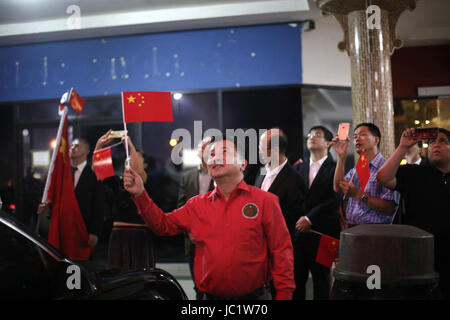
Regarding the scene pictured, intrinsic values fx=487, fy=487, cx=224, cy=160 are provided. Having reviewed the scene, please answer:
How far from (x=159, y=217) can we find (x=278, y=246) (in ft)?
1.71

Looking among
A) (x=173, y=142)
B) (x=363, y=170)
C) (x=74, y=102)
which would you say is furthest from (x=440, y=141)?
(x=173, y=142)

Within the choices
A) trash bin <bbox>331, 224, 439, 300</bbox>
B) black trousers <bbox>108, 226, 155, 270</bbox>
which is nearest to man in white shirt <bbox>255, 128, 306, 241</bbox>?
black trousers <bbox>108, 226, 155, 270</bbox>

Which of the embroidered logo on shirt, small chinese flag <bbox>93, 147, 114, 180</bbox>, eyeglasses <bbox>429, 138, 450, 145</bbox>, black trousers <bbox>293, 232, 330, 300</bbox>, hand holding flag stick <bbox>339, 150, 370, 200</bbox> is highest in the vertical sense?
eyeglasses <bbox>429, 138, 450, 145</bbox>

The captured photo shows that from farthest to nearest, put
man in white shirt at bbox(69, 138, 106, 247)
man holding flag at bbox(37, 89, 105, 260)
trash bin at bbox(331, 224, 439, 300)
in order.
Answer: man in white shirt at bbox(69, 138, 106, 247)
man holding flag at bbox(37, 89, 105, 260)
trash bin at bbox(331, 224, 439, 300)

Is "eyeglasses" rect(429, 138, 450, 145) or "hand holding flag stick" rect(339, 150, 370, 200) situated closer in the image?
"eyeglasses" rect(429, 138, 450, 145)

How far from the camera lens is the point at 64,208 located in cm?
340

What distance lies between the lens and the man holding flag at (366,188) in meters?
2.99

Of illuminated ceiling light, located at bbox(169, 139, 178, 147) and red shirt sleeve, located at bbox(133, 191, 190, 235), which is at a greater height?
illuminated ceiling light, located at bbox(169, 139, 178, 147)

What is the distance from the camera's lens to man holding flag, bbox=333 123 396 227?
2994mm

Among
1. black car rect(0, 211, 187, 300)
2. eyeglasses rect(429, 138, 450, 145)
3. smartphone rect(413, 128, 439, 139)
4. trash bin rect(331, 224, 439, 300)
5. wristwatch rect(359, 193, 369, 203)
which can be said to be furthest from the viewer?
wristwatch rect(359, 193, 369, 203)

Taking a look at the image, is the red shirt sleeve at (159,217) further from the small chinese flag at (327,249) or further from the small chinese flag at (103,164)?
the small chinese flag at (327,249)

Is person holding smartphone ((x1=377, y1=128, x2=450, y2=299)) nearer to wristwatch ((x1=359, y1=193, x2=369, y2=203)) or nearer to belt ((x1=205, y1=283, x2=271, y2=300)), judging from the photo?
wristwatch ((x1=359, y1=193, x2=369, y2=203))

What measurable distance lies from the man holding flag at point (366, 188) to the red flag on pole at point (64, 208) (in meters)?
1.83

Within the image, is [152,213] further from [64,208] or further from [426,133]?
[64,208]
